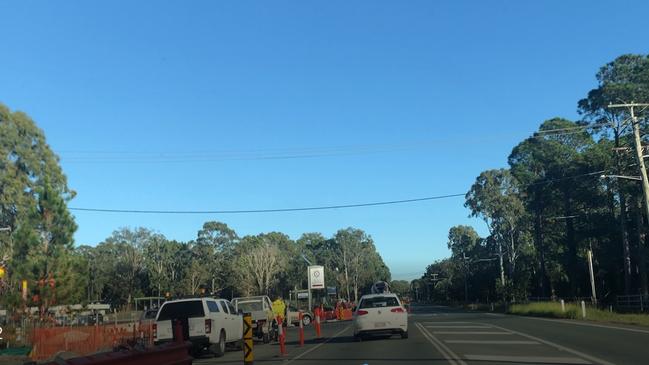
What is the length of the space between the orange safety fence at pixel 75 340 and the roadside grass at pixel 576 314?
22.1 metres

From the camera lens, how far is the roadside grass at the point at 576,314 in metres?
29.3

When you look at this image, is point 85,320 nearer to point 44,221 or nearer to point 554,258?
point 44,221

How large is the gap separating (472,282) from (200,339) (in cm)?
9198

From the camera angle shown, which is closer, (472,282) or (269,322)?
(269,322)

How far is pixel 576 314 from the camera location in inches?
1398

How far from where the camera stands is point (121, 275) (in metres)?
103

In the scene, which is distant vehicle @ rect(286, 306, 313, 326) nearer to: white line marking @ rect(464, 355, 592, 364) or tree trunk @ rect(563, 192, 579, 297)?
white line marking @ rect(464, 355, 592, 364)

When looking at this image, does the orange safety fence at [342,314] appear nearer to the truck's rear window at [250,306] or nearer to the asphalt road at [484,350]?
the truck's rear window at [250,306]

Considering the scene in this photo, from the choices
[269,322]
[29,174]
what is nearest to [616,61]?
[269,322]

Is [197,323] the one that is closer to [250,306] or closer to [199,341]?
[199,341]

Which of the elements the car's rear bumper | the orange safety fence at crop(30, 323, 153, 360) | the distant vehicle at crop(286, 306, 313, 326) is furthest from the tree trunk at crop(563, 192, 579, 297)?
the car's rear bumper

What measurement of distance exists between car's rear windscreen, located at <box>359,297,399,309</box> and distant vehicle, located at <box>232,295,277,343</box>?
5.42 metres

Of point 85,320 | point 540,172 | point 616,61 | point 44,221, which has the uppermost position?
point 616,61

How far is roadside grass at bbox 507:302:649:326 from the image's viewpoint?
29.3 metres
